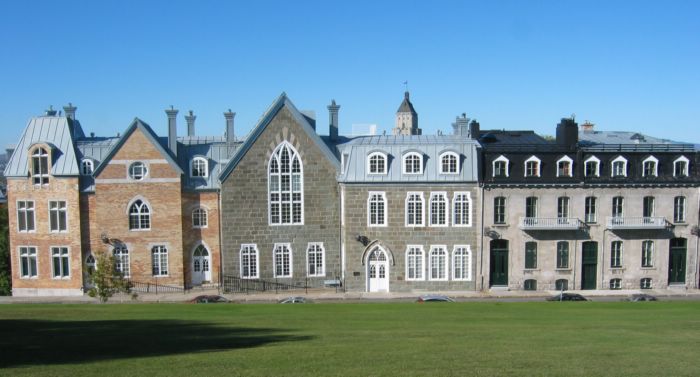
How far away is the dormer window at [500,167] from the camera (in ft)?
139

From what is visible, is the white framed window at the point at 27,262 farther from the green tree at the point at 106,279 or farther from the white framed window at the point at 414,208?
the white framed window at the point at 414,208

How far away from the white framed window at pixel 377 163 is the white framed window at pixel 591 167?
1514 centimetres

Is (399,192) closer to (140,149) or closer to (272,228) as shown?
(272,228)

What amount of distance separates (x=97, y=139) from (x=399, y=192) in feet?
81.5

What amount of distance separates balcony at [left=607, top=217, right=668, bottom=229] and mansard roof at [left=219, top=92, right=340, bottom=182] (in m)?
22.1

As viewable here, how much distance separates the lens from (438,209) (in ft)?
141

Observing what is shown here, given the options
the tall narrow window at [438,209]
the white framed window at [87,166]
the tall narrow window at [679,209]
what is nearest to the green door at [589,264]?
the tall narrow window at [679,209]

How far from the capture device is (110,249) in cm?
4347

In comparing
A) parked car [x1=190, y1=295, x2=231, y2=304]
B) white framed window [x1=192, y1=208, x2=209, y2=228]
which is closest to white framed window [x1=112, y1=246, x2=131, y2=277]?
white framed window [x1=192, y1=208, x2=209, y2=228]

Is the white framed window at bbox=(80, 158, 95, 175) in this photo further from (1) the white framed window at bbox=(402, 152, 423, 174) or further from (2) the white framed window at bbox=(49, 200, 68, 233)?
(1) the white framed window at bbox=(402, 152, 423, 174)

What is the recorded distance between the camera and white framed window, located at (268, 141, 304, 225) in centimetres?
4316

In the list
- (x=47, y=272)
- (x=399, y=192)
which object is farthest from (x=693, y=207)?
(x=47, y=272)

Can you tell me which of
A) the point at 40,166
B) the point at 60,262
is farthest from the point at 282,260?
the point at 40,166

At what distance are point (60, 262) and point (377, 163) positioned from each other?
25728mm
